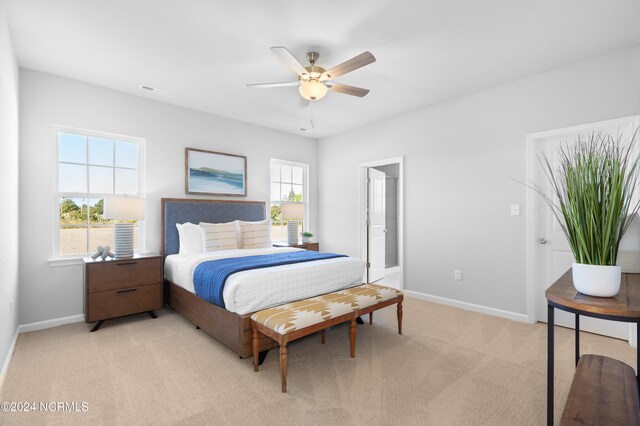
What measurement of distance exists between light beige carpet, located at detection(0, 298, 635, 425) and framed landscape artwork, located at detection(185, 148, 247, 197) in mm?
1986

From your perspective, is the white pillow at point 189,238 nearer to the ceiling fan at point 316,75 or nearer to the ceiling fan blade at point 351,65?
the ceiling fan at point 316,75

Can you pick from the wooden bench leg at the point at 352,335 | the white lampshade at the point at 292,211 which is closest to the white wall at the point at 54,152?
the white lampshade at the point at 292,211

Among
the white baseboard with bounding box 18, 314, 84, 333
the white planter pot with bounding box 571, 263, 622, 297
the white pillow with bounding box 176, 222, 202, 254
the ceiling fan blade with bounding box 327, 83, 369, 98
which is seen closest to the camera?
the white planter pot with bounding box 571, 263, 622, 297

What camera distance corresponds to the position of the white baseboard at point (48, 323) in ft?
10.1

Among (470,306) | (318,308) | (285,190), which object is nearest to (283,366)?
(318,308)

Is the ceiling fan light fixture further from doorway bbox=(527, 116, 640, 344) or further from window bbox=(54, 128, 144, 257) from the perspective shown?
window bbox=(54, 128, 144, 257)

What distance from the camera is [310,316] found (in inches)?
89.0

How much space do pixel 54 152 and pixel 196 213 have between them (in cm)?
161

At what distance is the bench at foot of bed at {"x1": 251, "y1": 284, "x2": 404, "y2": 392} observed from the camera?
2111mm

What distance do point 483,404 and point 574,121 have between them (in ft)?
9.17

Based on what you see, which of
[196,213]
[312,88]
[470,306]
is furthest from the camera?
[196,213]

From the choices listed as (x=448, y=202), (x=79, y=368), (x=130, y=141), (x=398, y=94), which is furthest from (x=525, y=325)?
(x=130, y=141)

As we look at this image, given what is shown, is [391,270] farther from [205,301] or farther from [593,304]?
[593,304]

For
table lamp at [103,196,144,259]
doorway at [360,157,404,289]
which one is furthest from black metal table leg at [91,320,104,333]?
doorway at [360,157,404,289]
